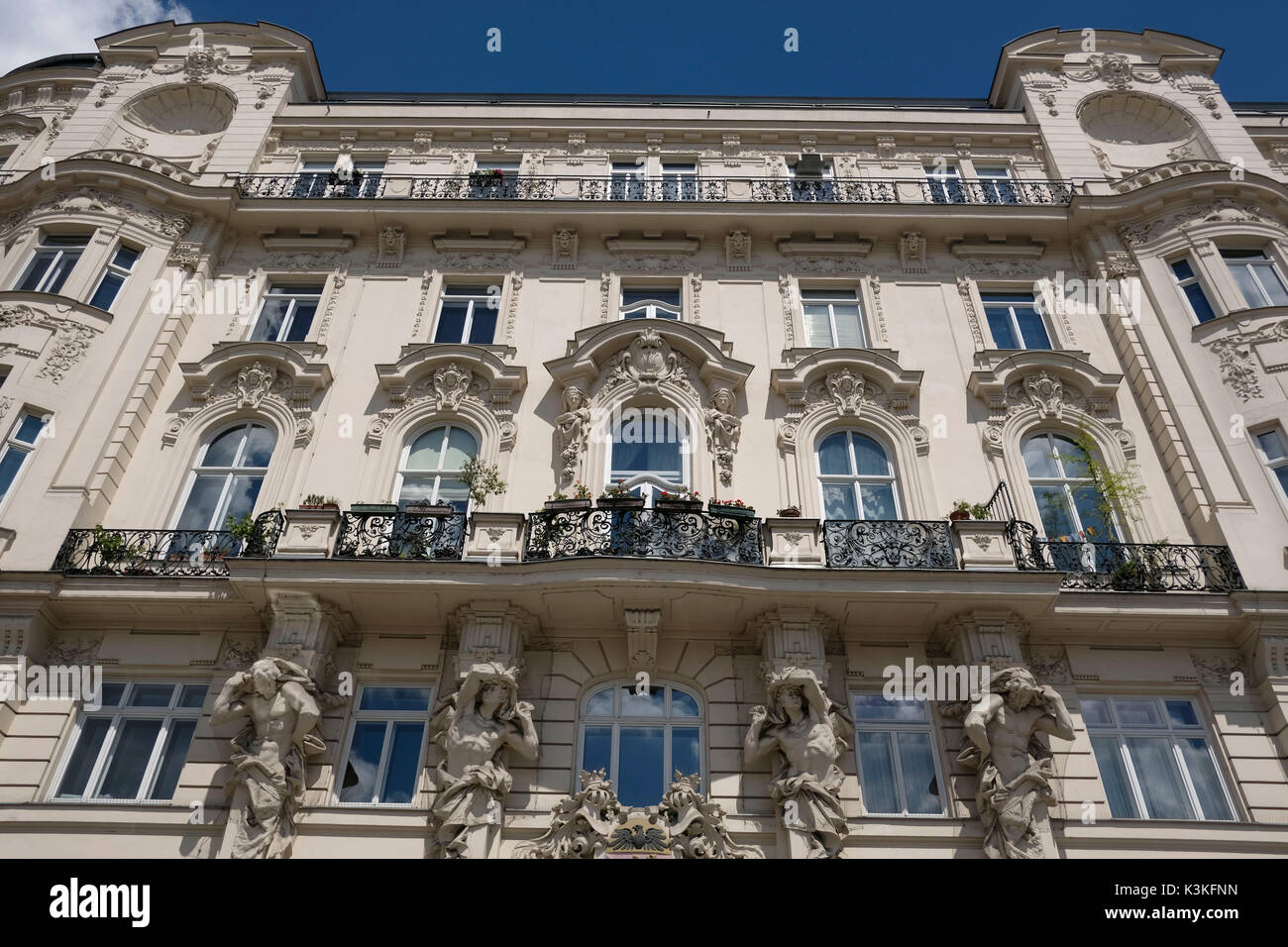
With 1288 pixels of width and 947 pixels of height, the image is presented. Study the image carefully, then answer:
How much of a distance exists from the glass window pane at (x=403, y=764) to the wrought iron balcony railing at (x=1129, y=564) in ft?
26.2

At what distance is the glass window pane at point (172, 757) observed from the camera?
38.5ft

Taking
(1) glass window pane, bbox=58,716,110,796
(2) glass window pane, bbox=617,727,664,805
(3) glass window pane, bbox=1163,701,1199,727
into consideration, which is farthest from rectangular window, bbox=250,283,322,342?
(3) glass window pane, bbox=1163,701,1199,727

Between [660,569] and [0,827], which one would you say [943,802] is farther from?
[0,827]

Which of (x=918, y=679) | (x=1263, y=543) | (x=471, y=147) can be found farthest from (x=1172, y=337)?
(x=471, y=147)

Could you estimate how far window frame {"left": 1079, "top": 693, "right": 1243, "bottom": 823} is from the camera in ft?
37.9

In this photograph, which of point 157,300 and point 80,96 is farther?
point 80,96

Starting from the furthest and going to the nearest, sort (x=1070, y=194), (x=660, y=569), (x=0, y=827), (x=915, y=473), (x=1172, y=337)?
1. (x=1070, y=194)
2. (x=1172, y=337)
3. (x=915, y=473)
4. (x=660, y=569)
5. (x=0, y=827)

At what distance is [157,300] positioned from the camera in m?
16.7

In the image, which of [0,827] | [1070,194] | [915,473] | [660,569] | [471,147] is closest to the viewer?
[0,827]

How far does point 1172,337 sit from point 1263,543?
4227mm

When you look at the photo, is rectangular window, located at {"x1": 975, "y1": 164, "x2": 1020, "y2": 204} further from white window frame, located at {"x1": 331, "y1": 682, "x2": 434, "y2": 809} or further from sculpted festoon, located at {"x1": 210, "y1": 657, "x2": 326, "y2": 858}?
sculpted festoon, located at {"x1": 210, "y1": 657, "x2": 326, "y2": 858}

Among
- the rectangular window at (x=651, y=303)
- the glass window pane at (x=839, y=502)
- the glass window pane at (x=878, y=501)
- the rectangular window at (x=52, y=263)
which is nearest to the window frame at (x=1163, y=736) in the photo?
the glass window pane at (x=878, y=501)

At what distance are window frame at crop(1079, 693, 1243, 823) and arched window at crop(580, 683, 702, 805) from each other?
492cm

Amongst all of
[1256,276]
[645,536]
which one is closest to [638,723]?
[645,536]
